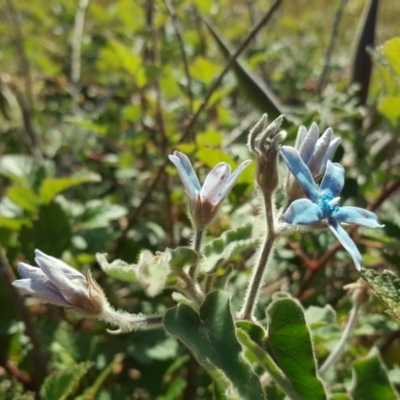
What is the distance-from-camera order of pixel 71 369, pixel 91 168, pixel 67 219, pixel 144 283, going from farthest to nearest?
pixel 91 168, pixel 67 219, pixel 71 369, pixel 144 283

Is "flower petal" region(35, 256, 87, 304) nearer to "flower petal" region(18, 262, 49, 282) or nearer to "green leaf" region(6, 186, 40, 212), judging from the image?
"flower petal" region(18, 262, 49, 282)

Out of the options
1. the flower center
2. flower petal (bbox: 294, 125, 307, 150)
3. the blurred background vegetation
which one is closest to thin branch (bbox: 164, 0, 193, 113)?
the blurred background vegetation

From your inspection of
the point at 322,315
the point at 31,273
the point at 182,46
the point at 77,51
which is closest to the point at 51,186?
the point at 182,46

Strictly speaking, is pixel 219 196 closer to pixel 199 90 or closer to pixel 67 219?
pixel 67 219

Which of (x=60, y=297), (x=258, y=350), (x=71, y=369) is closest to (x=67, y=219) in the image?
(x=71, y=369)

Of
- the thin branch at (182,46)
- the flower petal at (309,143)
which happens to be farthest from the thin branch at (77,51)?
the flower petal at (309,143)

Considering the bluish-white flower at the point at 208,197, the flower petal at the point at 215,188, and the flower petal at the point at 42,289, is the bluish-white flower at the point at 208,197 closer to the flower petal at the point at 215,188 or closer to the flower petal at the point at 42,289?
the flower petal at the point at 215,188
